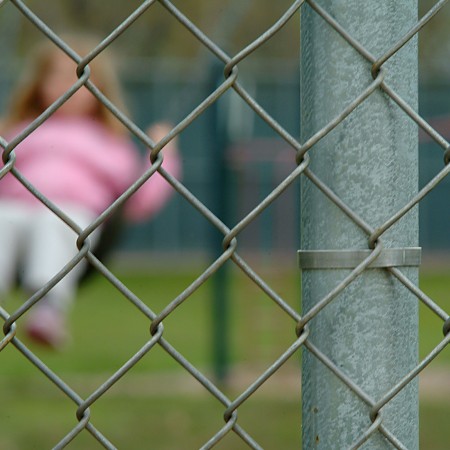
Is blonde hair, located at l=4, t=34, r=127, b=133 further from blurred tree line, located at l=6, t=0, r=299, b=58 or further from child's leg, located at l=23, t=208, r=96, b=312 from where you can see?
blurred tree line, located at l=6, t=0, r=299, b=58

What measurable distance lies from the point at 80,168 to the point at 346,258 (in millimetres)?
2593

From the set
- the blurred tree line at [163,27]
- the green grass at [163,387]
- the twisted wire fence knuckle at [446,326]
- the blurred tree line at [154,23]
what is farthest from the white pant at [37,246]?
the blurred tree line at [154,23]

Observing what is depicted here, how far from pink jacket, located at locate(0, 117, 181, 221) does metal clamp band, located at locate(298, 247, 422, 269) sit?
7.76ft

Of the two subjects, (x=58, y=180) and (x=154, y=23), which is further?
(x=154, y=23)

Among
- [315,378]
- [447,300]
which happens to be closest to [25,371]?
[447,300]

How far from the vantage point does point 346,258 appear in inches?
38.2

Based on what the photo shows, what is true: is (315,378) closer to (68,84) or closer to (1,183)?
(1,183)

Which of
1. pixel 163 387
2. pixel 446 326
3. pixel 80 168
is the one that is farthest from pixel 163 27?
pixel 446 326

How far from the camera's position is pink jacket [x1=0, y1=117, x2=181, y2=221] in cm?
339

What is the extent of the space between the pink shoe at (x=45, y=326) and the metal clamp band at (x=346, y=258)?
233cm

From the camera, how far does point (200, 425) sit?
12.9 ft

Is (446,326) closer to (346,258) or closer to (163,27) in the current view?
(346,258)

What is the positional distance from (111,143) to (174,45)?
1095 centimetres

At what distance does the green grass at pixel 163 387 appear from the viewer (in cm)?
368
